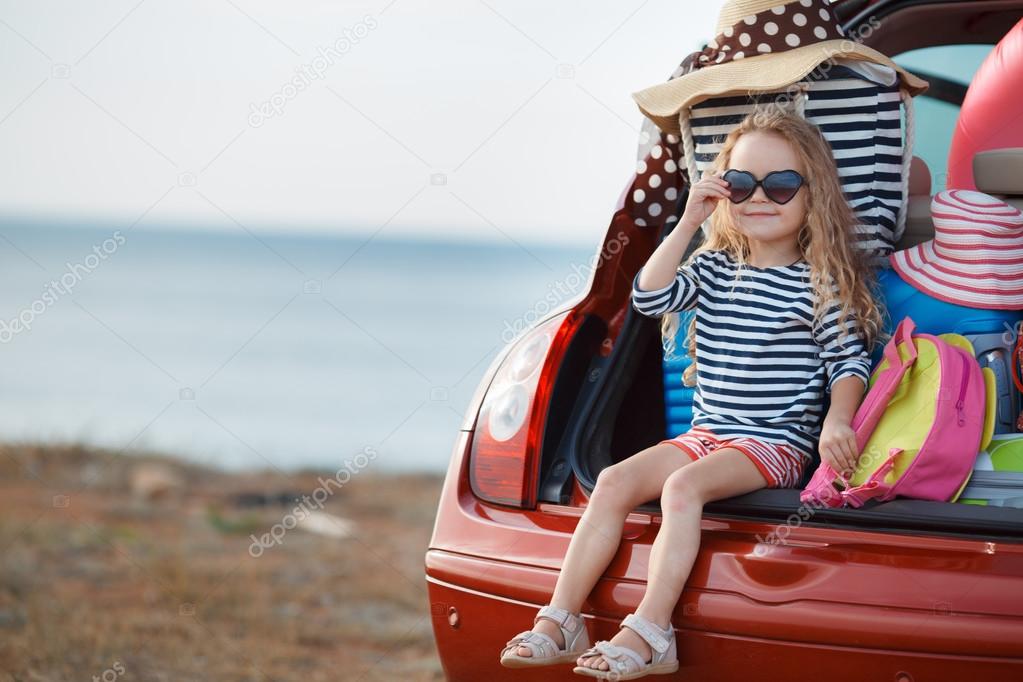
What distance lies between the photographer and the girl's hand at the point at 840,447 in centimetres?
234

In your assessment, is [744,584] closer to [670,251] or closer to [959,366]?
[959,366]

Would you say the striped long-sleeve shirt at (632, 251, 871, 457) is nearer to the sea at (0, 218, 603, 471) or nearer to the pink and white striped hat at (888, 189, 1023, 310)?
the pink and white striped hat at (888, 189, 1023, 310)

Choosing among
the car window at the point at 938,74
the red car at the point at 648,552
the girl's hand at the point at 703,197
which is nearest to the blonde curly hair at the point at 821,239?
the girl's hand at the point at 703,197

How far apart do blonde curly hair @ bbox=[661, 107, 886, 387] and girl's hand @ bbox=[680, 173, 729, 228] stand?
113 millimetres

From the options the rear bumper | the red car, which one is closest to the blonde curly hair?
the red car

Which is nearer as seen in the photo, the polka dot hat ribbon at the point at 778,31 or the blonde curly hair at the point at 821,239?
the blonde curly hair at the point at 821,239

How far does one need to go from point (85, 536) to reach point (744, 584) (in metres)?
4.20

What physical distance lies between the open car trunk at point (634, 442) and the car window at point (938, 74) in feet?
4.33

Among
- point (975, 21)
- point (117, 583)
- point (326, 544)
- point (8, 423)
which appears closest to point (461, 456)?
point (975, 21)

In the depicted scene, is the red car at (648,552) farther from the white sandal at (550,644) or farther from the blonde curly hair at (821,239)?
the blonde curly hair at (821,239)

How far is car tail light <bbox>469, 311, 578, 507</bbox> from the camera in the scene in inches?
102

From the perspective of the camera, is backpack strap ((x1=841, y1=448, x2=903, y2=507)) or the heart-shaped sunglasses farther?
the heart-shaped sunglasses

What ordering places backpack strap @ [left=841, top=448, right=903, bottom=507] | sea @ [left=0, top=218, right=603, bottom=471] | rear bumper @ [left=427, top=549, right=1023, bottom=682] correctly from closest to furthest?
rear bumper @ [left=427, top=549, right=1023, bottom=682]
backpack strap @ [left=841, top=448, right=903, bottom=507]
sea @ [left=0, top=218, right=603, bottom=471]

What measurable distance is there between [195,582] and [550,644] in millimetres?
2850
